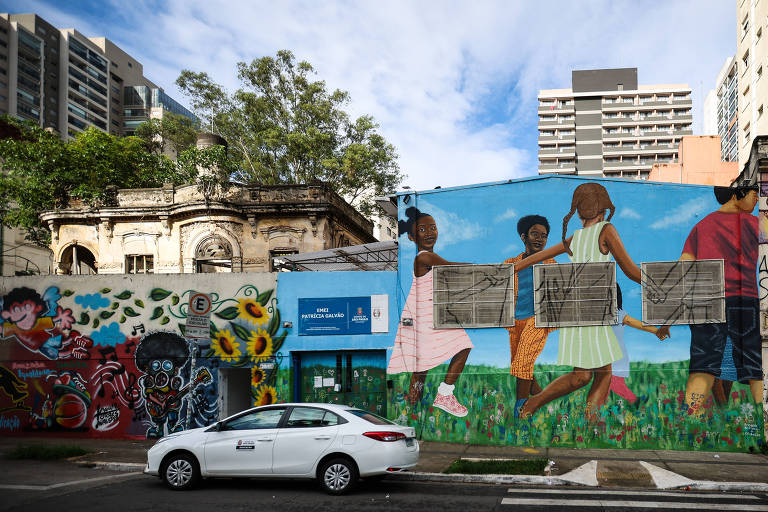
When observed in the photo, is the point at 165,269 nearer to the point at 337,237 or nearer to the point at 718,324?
the point at 337,237

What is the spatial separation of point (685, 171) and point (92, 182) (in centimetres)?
2849

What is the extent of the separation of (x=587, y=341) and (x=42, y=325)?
13956 millimetres

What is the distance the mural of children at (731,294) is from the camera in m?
13.7

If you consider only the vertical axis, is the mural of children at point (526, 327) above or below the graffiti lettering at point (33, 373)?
above

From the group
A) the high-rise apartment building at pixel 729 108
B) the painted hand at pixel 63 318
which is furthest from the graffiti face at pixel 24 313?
the high-rise apartment building at pixel 729 108

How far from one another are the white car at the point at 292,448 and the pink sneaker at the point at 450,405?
484cm

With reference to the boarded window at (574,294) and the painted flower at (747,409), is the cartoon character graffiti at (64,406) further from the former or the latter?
the painted flower at (747,409)

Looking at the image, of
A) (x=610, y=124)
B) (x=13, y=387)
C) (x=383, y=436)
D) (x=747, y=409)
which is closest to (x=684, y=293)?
(x=747, y=409)

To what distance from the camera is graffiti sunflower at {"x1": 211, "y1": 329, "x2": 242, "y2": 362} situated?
15.6 meters

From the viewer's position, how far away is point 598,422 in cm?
1383

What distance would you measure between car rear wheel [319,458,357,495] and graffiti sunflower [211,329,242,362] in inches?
270

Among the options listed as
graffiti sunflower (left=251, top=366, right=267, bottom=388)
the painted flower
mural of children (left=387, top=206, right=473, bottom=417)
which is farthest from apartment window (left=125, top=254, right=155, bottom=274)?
the painted flower

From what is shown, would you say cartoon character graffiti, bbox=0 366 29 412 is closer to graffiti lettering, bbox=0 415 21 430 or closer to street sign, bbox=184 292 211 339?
graffiti lettering, bbox=0 415 21 430

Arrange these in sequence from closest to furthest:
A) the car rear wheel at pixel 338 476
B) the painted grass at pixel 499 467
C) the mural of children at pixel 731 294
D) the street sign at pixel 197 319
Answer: the car rear wheel at pixel 338 476 → the painted grass at pixel 499 467 → the street sign at pixel 197 319 → the mural of children at pixel 731 294
